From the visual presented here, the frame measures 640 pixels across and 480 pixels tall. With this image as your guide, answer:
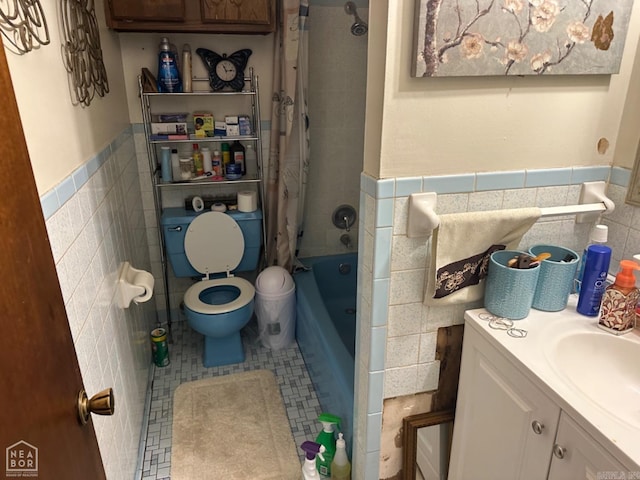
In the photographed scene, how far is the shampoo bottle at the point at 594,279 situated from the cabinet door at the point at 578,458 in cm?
41

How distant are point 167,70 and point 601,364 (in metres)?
2.24

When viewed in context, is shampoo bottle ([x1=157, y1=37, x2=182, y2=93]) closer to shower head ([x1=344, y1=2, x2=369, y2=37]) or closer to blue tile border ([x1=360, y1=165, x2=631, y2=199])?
shower head ([x1=344, y1=2, x2=369, y2=37])

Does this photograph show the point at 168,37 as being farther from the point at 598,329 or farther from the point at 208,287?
the point at 598,329

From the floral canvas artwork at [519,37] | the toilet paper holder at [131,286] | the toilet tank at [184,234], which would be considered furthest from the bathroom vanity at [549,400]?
the toilet tank at [184,234]

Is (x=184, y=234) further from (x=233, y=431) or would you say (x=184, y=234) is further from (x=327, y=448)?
(x=327, y=448)

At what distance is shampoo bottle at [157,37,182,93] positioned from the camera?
229 centimetres

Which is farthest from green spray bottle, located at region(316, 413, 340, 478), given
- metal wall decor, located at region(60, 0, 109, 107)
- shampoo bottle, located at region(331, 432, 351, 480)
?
metal wall decor, located at region(60, 0, 109, 107)

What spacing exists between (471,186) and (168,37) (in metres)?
1.88

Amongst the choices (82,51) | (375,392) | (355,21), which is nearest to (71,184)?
(82,51)

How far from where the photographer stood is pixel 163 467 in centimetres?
187

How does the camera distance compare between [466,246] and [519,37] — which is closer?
[519,37]

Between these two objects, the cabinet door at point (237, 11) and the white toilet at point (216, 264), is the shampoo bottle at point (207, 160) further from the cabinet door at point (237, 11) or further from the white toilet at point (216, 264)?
the cabinet door at point (237, 11)

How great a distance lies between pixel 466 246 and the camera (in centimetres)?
127

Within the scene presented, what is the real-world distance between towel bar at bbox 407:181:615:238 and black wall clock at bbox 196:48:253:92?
5.24 ft
